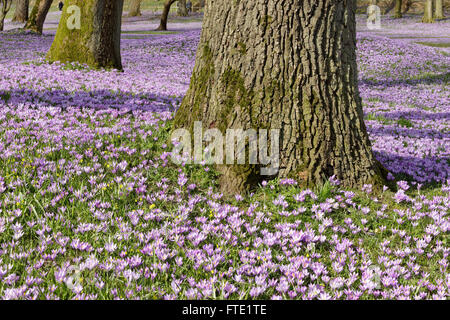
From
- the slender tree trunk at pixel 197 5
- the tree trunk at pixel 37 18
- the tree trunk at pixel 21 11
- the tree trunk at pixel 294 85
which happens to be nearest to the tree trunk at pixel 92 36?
the tree trunk at pixel 294 85

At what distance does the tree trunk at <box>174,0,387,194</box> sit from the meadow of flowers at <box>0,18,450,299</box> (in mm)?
302

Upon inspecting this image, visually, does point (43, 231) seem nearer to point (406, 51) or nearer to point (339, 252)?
point (339, 252)

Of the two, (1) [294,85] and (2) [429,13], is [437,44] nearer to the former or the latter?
(2) [429,13]

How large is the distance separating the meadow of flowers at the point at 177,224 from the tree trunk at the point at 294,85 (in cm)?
30

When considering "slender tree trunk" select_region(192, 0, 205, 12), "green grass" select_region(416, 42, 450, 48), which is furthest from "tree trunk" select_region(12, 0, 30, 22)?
"green grass" select_region(416, 42, 450, 48)

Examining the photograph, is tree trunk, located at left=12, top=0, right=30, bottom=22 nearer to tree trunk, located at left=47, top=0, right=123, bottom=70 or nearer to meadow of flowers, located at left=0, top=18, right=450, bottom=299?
tree trunk, located at left=47, top=0, right=123, bottom=70

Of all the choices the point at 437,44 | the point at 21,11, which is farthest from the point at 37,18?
the point at 437,44

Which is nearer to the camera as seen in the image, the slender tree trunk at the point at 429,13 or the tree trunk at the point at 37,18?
the tree trunk at the point at 37,18

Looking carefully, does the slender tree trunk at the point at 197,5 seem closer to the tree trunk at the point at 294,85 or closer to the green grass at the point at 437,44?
the green grass at the point at 437,44

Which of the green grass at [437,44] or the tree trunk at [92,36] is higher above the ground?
the green grass at [437,44]

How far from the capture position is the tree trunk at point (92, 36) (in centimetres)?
1138

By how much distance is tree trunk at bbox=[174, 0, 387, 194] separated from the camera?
14.1 feet

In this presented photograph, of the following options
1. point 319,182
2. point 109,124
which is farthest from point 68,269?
point 109,124
